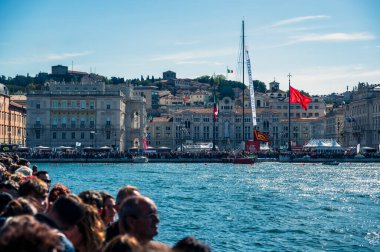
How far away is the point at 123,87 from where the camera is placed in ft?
436

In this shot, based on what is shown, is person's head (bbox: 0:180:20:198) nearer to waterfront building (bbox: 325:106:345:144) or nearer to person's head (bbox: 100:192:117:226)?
person's head (bbox: 100:192:117:226)

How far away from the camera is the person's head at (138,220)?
6016 millimetres

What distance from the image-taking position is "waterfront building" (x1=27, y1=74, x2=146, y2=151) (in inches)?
4801

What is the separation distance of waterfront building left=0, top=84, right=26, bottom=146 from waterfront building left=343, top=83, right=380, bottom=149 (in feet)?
196

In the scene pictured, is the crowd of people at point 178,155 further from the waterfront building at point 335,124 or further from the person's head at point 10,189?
the person's head at point 10,189

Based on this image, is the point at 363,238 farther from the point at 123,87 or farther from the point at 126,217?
the point at 123,87

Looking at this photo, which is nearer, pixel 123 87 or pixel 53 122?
pixel 53 122

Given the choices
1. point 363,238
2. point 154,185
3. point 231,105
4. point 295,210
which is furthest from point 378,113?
point 363,238

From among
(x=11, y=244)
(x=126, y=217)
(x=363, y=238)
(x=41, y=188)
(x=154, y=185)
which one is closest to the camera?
(x=11, y=244)

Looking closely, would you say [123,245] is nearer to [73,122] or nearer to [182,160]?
[182,160]

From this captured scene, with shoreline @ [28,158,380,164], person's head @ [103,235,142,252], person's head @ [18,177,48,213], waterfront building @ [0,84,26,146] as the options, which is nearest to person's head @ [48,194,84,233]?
person's head @ [103,235,142,252]

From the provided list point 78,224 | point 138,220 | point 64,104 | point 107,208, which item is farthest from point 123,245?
point 64,104

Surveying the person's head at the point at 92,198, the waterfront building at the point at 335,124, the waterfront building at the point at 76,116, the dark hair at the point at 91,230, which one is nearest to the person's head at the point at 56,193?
the person's head at the point at 92,198

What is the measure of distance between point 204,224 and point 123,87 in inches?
4261
